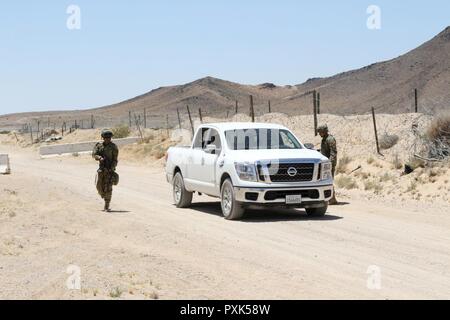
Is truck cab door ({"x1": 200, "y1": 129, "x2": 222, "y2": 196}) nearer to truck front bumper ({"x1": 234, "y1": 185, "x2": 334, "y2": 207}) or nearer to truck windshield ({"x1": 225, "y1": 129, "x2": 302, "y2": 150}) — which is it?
truck windshield ({"x1": 225, "y1": 129, "x2": 302, "y2": 150})

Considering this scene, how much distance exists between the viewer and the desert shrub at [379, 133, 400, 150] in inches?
1100

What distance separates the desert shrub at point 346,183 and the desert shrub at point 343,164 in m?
1.92

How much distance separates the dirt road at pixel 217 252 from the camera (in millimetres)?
8344

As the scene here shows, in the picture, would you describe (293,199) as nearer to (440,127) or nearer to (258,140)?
(258,140)

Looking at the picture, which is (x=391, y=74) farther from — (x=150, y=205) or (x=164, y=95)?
(x=150, y=205)

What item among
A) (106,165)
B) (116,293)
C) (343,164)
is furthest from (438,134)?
(116,293)

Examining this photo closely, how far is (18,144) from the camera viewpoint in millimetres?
77062

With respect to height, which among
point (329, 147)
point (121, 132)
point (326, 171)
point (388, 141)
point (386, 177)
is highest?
point (121, 132)

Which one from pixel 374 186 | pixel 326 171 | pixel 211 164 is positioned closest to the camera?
pixel 326 171

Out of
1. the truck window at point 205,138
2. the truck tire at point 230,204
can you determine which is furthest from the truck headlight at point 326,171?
the truck window at point 205,138

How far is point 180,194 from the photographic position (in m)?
17.2

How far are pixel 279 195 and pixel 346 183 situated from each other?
331 inches

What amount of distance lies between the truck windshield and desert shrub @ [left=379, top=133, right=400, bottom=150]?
41.8 ft

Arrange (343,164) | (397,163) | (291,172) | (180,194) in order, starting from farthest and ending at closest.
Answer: (343,164) < (397,163) < (180,194) < (291,172)
